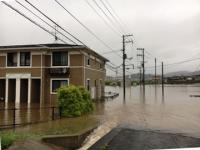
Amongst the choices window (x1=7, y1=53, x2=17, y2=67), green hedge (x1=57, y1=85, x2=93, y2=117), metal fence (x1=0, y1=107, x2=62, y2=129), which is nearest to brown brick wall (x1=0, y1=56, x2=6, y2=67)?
window (x1=7, y1=53, x2=17, y2=67)

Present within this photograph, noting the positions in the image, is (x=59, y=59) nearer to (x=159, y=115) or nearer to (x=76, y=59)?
(x=76, y=59)

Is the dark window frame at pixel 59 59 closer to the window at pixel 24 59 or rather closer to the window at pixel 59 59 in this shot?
the window at pixel 59 59

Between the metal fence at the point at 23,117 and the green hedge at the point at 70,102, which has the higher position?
the green hedge at the point at 70,102

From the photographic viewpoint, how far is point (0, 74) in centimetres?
3238

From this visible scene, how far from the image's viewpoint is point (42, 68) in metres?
31.4

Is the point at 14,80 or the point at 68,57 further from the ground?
the point at 68,57

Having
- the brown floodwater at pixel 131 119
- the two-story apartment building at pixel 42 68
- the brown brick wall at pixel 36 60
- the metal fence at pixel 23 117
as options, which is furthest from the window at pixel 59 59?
the metal fence at pixel 23 117

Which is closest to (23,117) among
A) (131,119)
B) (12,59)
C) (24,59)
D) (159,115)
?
(131,119)

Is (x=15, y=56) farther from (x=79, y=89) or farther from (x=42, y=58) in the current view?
(x=79, y=89)

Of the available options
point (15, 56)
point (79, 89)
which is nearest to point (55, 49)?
point (15, 56)

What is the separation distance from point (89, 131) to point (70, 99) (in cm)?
623

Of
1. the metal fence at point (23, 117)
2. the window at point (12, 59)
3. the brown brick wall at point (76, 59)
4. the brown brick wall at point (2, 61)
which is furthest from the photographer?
the brown brick wall at point (2, 61)

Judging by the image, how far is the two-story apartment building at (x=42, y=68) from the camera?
31.2m

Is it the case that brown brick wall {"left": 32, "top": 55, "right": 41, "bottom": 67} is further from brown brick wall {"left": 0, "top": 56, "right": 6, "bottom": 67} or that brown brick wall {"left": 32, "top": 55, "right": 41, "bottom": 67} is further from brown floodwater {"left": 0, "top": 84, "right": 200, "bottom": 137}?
brown floodwater {"left": 0, "top": 84, "right": 200, "bottom": 137}
